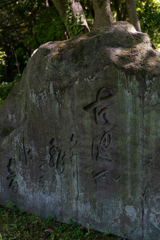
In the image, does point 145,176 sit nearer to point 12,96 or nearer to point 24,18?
point 12,96

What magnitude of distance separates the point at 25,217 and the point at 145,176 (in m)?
1.94

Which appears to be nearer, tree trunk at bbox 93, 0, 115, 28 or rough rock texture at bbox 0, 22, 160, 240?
rough rock texture at bbox 0, 22, 160, 240

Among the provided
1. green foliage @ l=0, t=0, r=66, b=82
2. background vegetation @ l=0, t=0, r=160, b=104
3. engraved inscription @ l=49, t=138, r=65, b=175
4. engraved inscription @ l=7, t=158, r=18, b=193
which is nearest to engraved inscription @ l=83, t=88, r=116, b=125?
engraved inscription @ l=49, t=138, r=65, b=175

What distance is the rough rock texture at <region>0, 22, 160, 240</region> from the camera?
8.78 ft

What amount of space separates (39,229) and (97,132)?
161cm

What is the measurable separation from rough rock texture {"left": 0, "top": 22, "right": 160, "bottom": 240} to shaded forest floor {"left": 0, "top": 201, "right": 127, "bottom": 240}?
4.1 inches

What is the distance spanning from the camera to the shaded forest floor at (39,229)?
2.94 m

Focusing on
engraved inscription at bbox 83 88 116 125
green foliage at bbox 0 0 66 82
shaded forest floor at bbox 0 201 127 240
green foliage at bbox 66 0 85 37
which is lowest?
shaded forest floor at bbox 0 201 127 240

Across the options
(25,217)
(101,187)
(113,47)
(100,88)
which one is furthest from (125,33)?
(25,217)

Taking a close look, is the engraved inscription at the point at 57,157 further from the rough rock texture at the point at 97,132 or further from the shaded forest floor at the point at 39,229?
the shaded forest floor at the point at 39,229

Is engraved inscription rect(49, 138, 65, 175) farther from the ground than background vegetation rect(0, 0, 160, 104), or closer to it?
closer to it

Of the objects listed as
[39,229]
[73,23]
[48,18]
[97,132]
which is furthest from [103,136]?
[48,18]

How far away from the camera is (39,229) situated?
10.3 feet

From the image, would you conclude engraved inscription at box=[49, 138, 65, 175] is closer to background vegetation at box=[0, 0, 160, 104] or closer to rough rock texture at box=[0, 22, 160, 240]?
rough rock texture at box=[0, 22, 160, 240]
